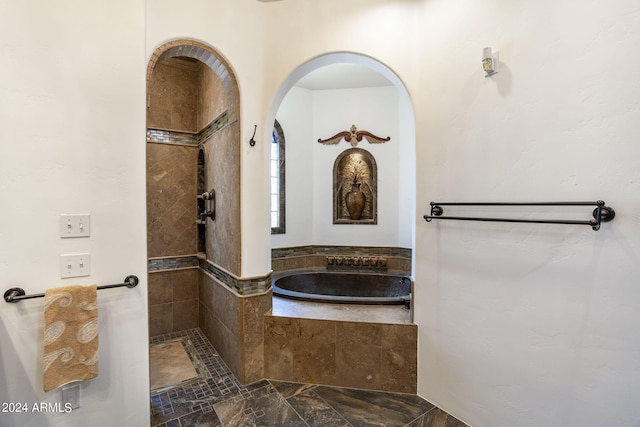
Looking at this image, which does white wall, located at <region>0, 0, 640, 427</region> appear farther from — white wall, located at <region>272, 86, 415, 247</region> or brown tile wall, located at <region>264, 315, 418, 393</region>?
white wall, located at <region>272, 86, 415, 247</region>

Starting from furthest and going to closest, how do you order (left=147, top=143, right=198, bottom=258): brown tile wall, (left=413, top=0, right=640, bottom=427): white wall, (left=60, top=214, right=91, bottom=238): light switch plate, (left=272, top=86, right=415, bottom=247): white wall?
(left=272, top=86, right=415, bottom=247): white wall < (left=147, top=143, right=198, bottom=258): brown tile wall < (left=60, top=214, right=91, bottom=238): light switch plate < (left=413, top=0, right=640, bottom=427): white wall

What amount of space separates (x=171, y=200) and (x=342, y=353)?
2296 mm

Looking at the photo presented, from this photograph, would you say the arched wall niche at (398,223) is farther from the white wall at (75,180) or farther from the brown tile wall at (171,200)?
the white wall at (75,180)

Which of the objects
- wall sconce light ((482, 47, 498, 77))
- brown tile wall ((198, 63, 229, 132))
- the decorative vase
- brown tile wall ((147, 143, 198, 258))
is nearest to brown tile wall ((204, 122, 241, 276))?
brown tile wall ((198, 63, 229, 132))

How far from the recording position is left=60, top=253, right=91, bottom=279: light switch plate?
1.40 m

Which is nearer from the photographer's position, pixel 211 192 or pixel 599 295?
pixel 599 295

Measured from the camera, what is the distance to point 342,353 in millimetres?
2137

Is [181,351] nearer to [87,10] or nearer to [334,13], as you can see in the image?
[87,10]

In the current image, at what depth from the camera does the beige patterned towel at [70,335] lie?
131 centimetres

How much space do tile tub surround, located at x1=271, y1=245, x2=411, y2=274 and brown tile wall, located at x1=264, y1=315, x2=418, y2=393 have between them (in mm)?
1466

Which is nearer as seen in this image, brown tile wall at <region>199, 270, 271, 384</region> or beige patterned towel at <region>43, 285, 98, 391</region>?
beige patterned towel at <region>43, 285, 98, 391</region>

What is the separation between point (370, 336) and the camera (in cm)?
208

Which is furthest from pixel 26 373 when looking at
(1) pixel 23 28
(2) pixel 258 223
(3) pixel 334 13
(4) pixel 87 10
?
(3) pixel 334 13

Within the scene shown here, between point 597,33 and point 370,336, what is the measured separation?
1.98 m
